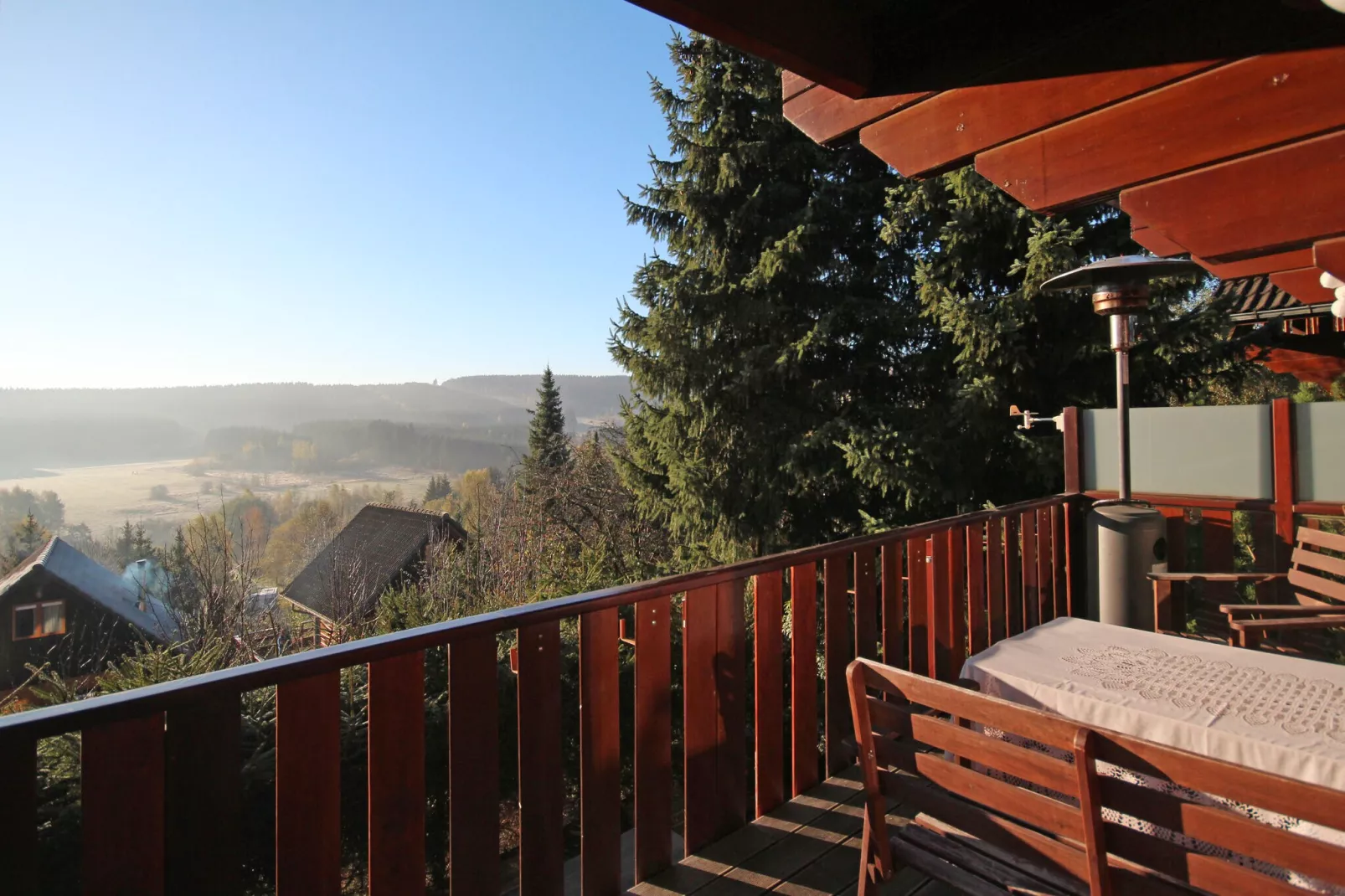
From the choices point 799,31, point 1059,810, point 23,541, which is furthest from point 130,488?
point 1059,810

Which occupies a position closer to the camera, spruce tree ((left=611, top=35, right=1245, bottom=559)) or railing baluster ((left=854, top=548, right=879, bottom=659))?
railing baluster ((left=854, top=548, right=879, bottom=659))

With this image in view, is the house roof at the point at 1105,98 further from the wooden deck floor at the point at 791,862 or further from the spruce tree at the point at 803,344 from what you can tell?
the spruce tree at the point at 803,344

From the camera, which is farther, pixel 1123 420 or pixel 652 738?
pixel 1123 420

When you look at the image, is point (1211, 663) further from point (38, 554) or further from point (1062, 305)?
point (38, 554)

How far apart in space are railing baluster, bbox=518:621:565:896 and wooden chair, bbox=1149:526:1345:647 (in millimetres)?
2472

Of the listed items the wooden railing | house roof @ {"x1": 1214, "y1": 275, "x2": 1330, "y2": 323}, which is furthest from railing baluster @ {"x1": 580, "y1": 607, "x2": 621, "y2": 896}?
house roof @ {"x1": 1214, "y1": 275, "x2": 1330, "y2": 323}

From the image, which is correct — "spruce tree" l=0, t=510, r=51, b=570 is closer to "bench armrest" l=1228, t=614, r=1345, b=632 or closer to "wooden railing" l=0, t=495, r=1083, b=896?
"wooden railing" l=0, t=495, r=1083, b=896

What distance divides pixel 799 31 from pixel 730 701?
173 centimetres

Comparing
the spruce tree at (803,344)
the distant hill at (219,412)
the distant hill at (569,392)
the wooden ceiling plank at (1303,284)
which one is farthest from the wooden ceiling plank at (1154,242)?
the distant hill at (569,392)

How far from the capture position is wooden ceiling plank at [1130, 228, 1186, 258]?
2309 mm

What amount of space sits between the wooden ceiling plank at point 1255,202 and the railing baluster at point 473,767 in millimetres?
1694

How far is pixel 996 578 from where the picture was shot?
3.01 metres

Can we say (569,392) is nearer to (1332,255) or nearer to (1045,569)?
(1045,569)

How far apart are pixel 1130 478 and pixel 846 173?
22.0ft
